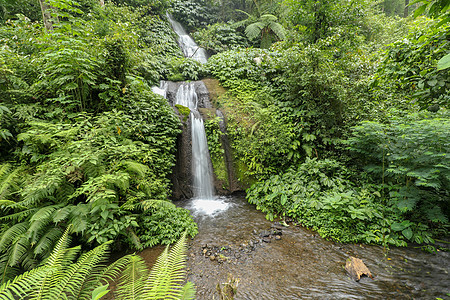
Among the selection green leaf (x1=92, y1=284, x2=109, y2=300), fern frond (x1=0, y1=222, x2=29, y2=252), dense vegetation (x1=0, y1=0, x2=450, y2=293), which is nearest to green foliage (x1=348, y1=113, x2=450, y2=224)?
dense vegetation (x1=0, y1=0, x2=450, y2=293)

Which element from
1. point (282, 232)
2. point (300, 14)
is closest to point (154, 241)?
point (282, 232)

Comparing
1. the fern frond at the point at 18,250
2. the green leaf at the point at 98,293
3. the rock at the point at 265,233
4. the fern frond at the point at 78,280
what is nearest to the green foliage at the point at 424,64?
the rock at the point at 265,233

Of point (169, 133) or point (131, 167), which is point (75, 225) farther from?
point (169, 133)

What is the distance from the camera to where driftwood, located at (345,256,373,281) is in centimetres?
307

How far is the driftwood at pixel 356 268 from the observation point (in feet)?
10.1

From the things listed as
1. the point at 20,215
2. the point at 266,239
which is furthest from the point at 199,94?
the point at 20,215

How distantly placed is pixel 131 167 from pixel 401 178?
240 inches

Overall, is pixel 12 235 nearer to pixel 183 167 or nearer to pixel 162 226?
pixel 162 226

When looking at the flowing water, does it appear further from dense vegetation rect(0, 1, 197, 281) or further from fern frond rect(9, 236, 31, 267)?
fern frond rect(9, 236, 31, 267)

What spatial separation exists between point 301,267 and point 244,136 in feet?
14.2

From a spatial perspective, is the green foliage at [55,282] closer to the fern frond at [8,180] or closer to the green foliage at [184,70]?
the fern frond at [8,180]

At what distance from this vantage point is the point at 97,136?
386 centimetres

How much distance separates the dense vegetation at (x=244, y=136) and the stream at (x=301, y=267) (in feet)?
1.16

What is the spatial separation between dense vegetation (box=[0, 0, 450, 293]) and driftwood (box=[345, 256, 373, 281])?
69cm
